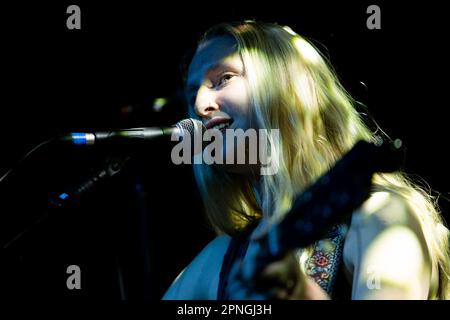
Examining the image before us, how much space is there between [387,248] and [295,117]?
0.59m

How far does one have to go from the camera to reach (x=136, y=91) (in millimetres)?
2787

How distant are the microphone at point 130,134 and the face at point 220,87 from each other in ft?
0.54

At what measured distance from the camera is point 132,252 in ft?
6.64

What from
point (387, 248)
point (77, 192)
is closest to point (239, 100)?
point (77, 192)

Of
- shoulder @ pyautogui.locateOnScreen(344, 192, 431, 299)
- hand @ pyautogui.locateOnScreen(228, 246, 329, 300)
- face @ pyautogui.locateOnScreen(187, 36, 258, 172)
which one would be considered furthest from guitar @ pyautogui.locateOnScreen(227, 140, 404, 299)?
face @ pyautogui.locateOnScreen(187, 36, 258, 172)

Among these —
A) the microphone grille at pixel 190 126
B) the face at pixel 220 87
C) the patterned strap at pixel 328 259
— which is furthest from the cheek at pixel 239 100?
the patterned strap at pixel 328 259

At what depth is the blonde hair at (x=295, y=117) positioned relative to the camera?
6.21 feet

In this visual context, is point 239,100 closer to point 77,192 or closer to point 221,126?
point 221,126

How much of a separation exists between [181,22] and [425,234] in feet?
4.92

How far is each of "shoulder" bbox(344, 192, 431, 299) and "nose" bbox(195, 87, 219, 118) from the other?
23.9 inches

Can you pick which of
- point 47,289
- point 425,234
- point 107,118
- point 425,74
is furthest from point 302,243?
point 107,118

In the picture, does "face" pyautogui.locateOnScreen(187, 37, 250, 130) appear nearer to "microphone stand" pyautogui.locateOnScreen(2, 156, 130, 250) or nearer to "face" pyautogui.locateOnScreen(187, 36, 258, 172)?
"face" pyautogui.locateOnScreen(187, 36, 258, 172)

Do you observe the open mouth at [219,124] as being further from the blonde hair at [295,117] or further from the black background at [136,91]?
the black background at [136,91]
